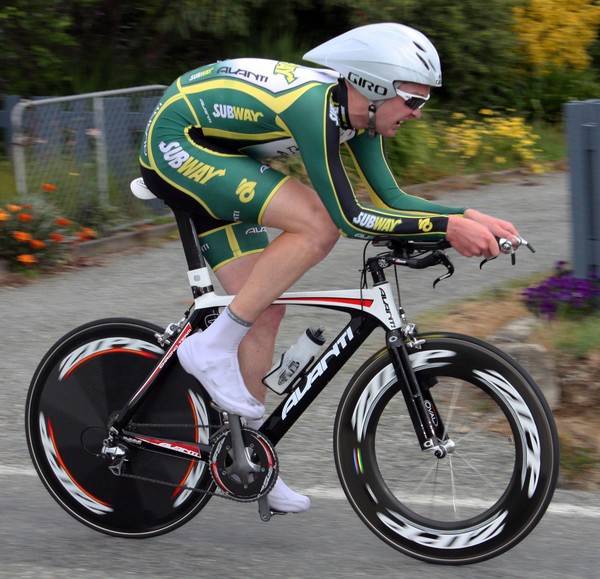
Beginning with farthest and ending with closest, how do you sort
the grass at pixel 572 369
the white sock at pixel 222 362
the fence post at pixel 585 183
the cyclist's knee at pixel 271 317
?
1. the fence post at pixel 585 183
2. the grass at pixel 572 369
3. the cyclist's knee at pixel 271 317
4. the white sock at pixel 222 362

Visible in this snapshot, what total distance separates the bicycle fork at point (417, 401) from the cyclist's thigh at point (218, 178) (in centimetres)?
63

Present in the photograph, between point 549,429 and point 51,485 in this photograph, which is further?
point 51,485

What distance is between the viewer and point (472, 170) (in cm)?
1146

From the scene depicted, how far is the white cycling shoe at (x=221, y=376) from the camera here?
3.84 m

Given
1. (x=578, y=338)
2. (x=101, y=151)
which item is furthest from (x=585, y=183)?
(x=101, y=151)

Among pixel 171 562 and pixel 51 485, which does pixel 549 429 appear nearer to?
pixel 171 562

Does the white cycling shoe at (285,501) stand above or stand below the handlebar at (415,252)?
below

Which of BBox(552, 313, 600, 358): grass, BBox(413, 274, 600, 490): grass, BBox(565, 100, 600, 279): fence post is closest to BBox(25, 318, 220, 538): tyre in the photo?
BBox(413, 274, 600, 490): grass

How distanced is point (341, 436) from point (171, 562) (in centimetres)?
78

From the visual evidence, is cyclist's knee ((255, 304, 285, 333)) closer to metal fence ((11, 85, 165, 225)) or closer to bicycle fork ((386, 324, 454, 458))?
bicycle fork ((386, 324, 454, 458))

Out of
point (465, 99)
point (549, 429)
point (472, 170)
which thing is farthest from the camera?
point (465, 99)

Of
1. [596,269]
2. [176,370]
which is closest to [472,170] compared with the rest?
[596,269]

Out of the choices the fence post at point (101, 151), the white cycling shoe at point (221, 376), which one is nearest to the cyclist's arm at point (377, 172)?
the white cycling shoe at point (221, 376)

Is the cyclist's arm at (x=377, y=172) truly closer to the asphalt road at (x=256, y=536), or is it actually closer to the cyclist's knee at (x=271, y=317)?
the cyclist's knee at (x=271, y=317)
